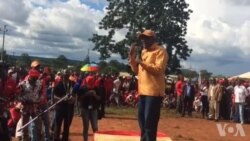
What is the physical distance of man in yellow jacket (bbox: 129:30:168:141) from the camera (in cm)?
729

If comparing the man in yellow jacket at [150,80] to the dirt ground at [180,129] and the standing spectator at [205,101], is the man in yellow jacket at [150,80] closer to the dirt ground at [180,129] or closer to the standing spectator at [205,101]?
the dirt ground at [180,129]

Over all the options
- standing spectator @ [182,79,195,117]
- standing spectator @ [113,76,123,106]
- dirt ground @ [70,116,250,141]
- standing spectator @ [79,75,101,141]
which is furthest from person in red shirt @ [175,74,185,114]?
standing spectator @ [79,75,101,141]

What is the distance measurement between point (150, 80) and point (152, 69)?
221 millimetres

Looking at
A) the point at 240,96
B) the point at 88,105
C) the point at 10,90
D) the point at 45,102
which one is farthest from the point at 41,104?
the point at 240,96

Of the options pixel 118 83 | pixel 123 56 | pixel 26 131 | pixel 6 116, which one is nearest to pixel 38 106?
pixel 26 131

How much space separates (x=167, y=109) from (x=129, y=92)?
2416 millimetres

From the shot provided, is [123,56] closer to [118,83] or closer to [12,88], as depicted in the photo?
[118,83]

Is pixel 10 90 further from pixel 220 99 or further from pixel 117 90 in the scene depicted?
pixel 117 90

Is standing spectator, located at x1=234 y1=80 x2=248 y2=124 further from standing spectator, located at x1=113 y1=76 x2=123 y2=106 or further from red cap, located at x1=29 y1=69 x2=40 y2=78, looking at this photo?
red cap, located at x1=29 y1=69 x2=40 y2=78

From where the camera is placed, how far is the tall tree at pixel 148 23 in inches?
1746

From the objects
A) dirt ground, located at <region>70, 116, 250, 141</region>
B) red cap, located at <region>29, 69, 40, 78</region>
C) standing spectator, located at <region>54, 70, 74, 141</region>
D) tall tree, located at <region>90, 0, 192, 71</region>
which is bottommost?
dirt ground, located at <region>70, 116, 250, 141</region>

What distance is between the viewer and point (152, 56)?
7.36 m

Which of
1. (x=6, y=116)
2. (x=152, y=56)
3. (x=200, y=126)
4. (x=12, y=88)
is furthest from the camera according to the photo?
(x=200, y=126)

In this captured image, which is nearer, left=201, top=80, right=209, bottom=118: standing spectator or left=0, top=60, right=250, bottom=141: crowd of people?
left=0, top=60, right=250, bottom=141: crowd of people
